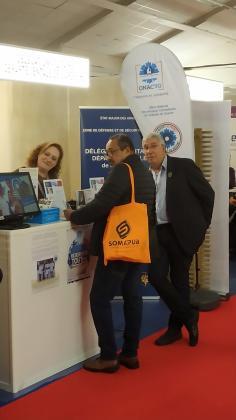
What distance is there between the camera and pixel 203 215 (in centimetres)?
348

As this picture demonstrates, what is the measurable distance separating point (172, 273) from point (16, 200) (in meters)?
1.20

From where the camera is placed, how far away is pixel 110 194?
109 inches

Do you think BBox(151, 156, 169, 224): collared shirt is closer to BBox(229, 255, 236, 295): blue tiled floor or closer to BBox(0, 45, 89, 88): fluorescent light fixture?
BBox(229, 255, 236, 295): blue tiled floor

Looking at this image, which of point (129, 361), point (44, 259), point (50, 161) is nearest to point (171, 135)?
point (50, 161)

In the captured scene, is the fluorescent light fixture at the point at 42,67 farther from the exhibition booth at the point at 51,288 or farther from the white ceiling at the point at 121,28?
the white ceiling at the point at 121,28

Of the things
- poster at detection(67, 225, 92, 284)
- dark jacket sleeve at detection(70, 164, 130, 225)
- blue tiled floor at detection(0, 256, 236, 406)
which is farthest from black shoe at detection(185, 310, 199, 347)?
dark jacket sleeve at detection(70, 164, 130, 225)

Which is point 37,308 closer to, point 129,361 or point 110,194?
point 129,361

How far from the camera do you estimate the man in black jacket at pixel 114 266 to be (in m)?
2.79

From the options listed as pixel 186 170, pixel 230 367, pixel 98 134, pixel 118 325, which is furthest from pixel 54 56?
pixel 230 367

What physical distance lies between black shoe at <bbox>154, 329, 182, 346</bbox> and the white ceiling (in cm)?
524

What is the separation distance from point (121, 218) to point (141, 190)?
187 millimetres

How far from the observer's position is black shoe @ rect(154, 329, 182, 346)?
3471 millimetres

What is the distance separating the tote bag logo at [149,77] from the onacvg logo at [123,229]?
1604mm

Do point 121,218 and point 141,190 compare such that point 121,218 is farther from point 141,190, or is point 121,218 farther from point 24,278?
point 24,278
